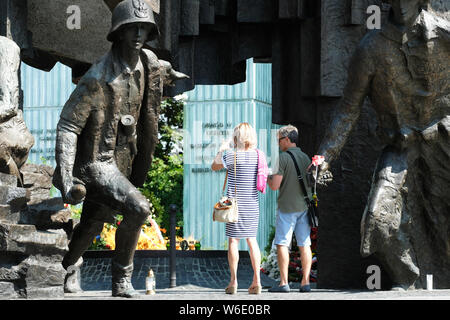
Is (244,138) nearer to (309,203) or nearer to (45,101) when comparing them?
(309,203)

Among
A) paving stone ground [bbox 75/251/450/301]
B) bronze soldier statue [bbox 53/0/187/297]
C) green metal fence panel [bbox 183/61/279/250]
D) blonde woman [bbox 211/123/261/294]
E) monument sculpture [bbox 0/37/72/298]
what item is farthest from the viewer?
green metal fence panel [bbox 183/61/279/250]

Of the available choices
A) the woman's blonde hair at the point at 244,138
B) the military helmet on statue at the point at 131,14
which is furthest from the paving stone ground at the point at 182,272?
the military helmet on statue at the point at 131,14

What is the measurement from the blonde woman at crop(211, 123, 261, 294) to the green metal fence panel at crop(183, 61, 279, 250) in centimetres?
1431

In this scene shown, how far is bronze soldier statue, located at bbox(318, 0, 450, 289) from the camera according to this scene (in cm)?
1006

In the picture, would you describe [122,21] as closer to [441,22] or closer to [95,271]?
[441,22]

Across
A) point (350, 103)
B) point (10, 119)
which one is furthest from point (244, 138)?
point (10, 119)

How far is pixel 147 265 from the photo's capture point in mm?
13570

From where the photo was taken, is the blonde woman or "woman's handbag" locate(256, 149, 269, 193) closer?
the blonde woman

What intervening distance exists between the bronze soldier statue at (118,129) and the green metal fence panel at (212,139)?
1463cm

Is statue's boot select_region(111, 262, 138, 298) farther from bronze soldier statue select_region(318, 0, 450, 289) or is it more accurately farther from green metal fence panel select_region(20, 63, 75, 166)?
green metal fence panel select_region(20, 63, 75, 166)

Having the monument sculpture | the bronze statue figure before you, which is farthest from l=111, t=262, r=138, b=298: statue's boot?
the bronze statue figure

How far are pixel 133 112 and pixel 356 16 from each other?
133 inches

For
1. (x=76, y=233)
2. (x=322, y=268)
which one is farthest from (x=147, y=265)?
(x=76, y=233)

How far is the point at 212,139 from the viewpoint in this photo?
24391mm
